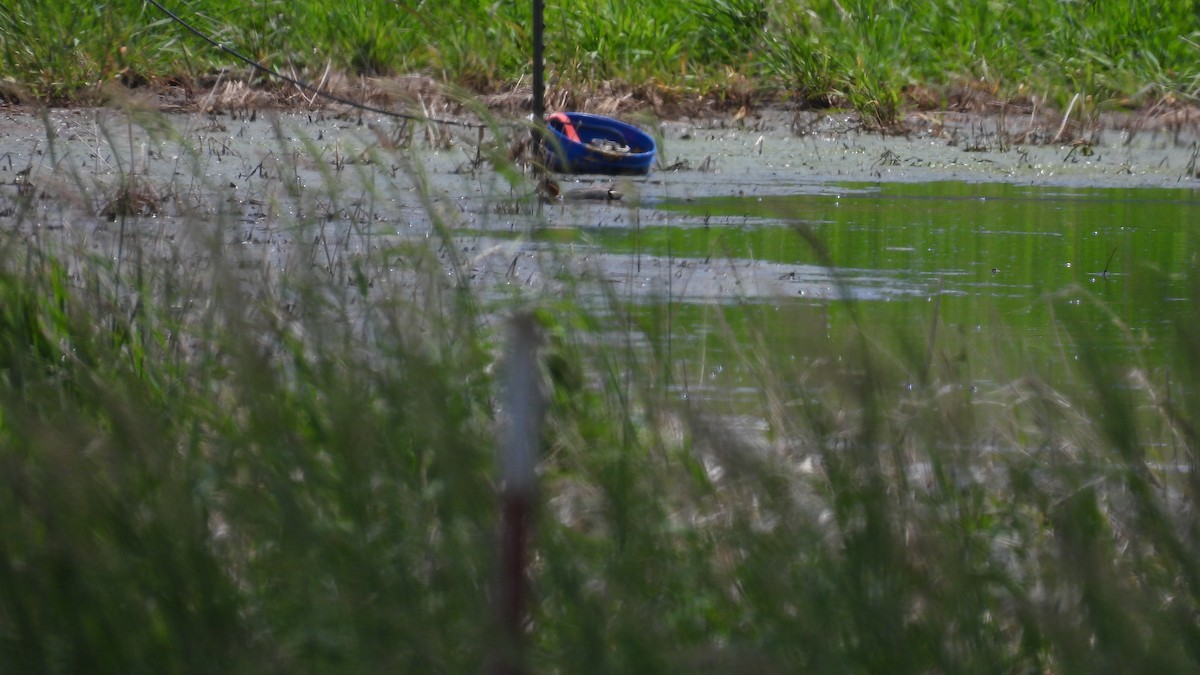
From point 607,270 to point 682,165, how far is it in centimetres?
297

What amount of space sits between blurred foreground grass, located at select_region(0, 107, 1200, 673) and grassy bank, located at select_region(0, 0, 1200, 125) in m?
7.70

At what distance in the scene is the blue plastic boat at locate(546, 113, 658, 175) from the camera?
7898 millimetres

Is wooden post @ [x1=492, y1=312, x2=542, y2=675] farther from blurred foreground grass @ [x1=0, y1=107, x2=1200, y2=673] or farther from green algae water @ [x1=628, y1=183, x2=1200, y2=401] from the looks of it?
green algae water @ [x1=628, y1=183, x2=1200, y2=401]

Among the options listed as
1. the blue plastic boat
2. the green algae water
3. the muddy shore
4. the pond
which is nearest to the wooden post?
the pond

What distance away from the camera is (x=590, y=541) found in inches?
87.6

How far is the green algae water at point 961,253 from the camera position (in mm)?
4633

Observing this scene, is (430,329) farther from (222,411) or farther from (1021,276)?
(1021,276)

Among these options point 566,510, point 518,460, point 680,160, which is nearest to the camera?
point 518,460

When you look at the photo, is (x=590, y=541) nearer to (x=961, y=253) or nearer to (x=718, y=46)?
(x=961, y=253)

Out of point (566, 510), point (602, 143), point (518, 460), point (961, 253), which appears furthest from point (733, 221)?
point (518, 460)

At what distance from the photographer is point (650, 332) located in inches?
102

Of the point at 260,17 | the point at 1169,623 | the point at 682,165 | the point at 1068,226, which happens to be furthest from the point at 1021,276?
the point at 260,17

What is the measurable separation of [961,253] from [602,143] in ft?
8.31

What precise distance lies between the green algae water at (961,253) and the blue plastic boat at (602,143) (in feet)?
2.11
